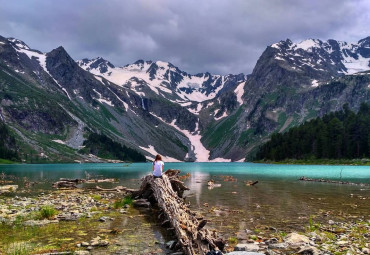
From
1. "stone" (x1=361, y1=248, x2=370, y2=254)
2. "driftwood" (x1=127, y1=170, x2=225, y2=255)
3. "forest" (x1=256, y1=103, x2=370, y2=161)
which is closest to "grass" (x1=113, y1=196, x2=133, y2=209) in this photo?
"driftwood" (x1=127, y1=170, x2=225, y2=255)

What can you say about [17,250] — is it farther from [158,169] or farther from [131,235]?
[158,169]

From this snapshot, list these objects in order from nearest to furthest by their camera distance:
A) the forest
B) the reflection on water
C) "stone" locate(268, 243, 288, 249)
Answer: "stone" locate(268, 243, 288, 249)
the reflection on water
the forest

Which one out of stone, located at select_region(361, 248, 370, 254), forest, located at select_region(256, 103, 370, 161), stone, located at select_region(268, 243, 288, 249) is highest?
forest, located at select_region(256, 103, 370, 161)

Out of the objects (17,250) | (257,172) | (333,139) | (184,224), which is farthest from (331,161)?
(17,250)

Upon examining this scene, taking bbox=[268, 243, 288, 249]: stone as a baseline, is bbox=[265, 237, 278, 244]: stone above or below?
below

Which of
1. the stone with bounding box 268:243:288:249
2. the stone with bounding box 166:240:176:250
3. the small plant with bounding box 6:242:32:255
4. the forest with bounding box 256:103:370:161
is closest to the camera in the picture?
the small plant with bounding box 6:242:32:255

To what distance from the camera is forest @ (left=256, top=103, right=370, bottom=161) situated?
455 feet

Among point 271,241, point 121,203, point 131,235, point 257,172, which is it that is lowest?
point 257,172

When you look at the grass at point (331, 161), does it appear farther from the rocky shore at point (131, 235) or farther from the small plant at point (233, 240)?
the small plant at point (233, 240)

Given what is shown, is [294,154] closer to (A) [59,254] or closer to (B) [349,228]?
(B) [349,228]

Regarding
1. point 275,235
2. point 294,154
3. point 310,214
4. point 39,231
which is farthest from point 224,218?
point 294,154

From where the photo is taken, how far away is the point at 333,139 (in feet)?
485

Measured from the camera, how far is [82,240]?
15359 mm

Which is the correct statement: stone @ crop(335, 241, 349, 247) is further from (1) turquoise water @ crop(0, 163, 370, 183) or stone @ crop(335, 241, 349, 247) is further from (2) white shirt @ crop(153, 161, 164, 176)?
(1) turquoise water @ crop(0, 163, 370, 183)
